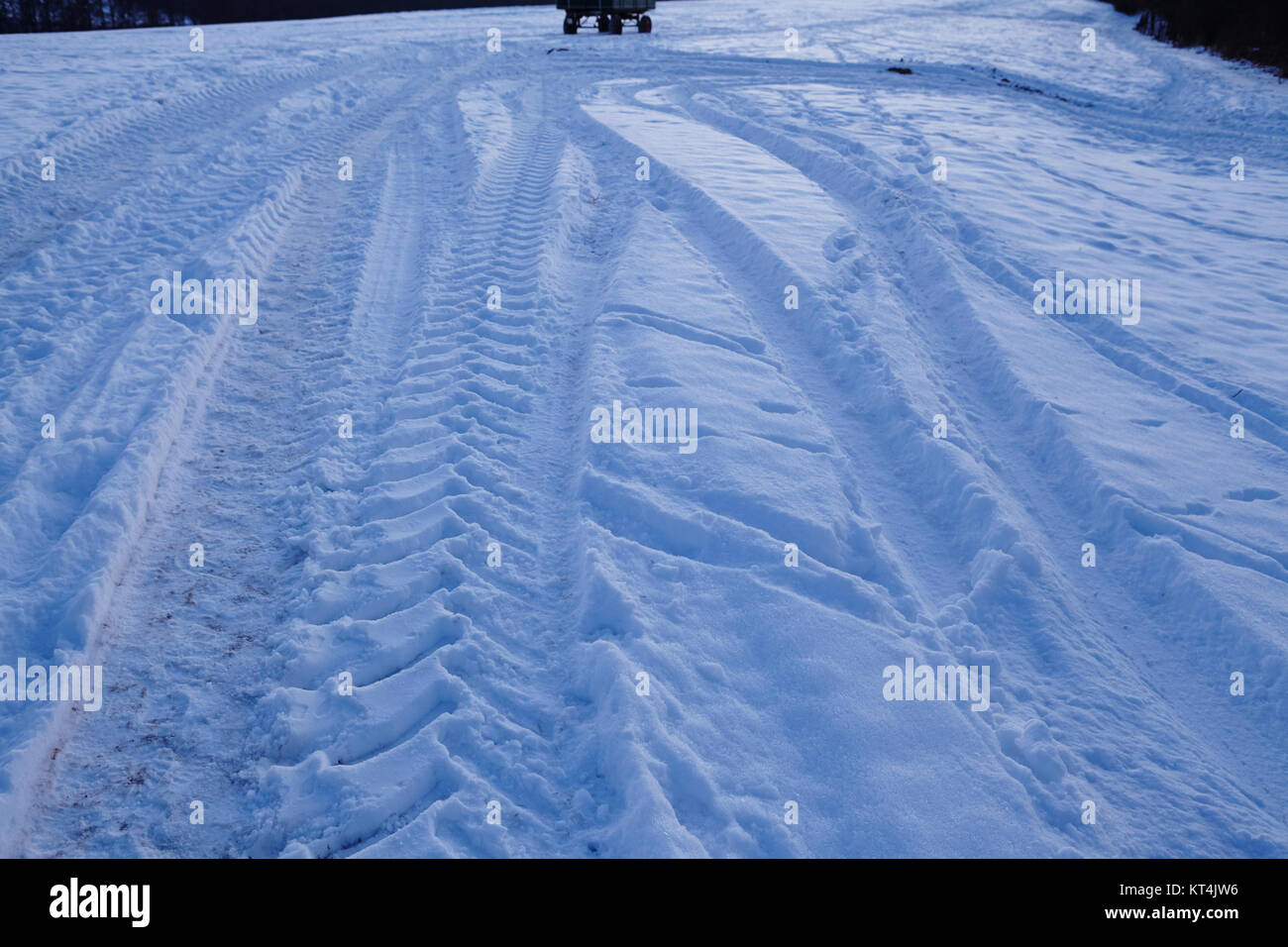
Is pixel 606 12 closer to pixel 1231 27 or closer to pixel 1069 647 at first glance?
pixel 1231 27

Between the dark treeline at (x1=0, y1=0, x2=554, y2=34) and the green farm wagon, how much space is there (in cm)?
1442

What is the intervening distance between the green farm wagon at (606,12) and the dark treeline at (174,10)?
47.3ft

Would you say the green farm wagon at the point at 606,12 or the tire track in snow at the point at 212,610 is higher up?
the green farm wagon at the point at 606,12

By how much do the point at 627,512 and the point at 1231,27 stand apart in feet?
91.1

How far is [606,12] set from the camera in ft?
78.3

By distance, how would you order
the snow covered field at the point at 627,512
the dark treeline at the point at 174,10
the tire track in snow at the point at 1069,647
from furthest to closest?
the dark treeline at the point at 174,10 → the tire track in snow at the point at 1069,647 → the snow covered field at the point at 627,512

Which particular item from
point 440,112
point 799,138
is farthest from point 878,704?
point 440,112

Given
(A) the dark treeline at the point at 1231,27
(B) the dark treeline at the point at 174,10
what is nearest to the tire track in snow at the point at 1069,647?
(A) the dark treeline at the point at 1231,27

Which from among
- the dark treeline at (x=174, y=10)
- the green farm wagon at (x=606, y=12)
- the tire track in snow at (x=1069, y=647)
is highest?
the dark treeline at (x=174, y=10)

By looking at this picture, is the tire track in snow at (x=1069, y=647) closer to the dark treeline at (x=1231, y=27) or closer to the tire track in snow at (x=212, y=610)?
the tire track in snow at (x=212, y=610)

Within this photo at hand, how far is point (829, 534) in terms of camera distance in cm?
437

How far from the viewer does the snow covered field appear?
3.15m

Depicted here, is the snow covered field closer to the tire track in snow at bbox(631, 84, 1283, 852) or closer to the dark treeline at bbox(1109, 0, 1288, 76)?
the tire track in snow at bbox(631, 84, 1283, 852)

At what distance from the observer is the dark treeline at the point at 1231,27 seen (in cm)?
2064
